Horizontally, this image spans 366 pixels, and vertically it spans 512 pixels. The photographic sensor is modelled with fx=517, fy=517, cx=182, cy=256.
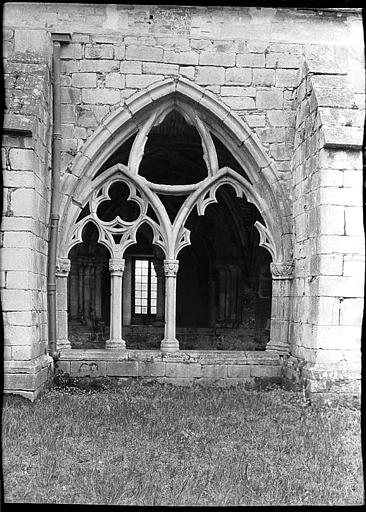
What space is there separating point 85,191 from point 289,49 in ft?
10.9

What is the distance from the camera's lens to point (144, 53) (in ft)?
22.2

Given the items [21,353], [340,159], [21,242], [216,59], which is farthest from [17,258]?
[340,159]

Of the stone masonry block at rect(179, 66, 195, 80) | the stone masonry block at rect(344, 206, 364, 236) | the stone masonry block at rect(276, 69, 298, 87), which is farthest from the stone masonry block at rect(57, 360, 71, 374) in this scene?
the stone masonry block at rect(276, 69, 298, 87)

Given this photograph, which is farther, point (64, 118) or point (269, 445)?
point (64, 118)

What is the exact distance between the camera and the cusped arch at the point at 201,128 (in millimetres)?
6762

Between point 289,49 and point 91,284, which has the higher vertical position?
point 289,49

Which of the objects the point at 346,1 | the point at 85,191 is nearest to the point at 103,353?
the point at 85,191

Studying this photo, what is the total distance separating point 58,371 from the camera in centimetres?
665

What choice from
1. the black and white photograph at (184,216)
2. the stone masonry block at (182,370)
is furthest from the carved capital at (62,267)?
the stone masonry block at (182,370)

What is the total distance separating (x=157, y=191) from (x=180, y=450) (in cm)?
382

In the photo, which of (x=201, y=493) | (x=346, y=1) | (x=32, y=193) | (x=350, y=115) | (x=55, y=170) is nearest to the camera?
(x=346, y=1)

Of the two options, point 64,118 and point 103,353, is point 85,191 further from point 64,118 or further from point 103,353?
point 103,353

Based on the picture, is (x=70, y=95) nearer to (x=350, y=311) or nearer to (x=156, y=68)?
(x=156, y=68)

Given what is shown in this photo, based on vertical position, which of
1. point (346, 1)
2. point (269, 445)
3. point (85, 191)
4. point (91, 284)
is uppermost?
point (85, 191)
